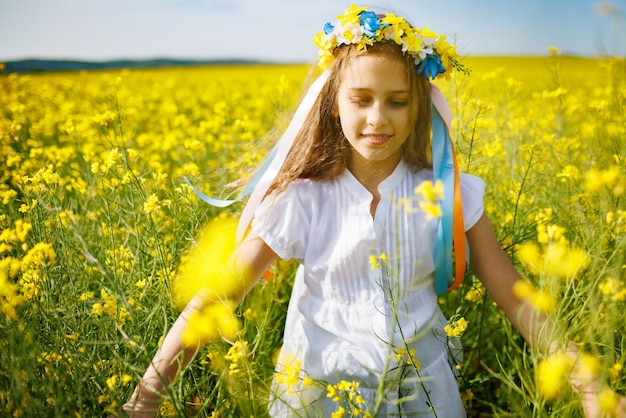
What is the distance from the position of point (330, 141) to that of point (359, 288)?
18.1 inches

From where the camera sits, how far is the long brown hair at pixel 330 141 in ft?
4.94

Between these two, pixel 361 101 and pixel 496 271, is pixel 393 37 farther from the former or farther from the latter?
pixel 496 271

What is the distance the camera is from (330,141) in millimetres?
1575

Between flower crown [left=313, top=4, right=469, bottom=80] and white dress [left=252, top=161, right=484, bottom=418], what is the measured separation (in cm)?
32

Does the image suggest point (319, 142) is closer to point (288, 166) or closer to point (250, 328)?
point (288, 166)

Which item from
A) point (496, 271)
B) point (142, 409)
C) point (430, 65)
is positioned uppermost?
point (430, 65)

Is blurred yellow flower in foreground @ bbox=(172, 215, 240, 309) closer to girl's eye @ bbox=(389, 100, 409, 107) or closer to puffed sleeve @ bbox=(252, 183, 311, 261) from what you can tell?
puffed sleeve @ bbox=(252, 183, 311, 261)

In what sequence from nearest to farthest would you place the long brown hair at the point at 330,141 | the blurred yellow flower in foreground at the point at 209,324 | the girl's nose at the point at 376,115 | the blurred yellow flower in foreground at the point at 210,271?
the blurred yellow flower in foreground at the point at 209,324
the blurred yellow flower in foreground at the point at 210,271
the girl's nose at the point at 376,115
the long brown hair at the point at 330,141

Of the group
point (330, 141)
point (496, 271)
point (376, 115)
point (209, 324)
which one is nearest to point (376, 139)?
point (376, 115)

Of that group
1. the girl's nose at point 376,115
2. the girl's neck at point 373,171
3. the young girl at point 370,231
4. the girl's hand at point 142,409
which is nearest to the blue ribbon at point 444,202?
the young girl at point 370,231

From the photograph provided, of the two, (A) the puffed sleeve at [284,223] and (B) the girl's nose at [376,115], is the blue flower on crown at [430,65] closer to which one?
(B) the girl's nose at [376,115]

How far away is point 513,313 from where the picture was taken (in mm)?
1401

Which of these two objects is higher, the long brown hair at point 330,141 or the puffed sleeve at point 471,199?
the long brown hair at point 330,141

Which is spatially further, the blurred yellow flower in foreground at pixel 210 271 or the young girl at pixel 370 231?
the young girl at pixel 370 231
